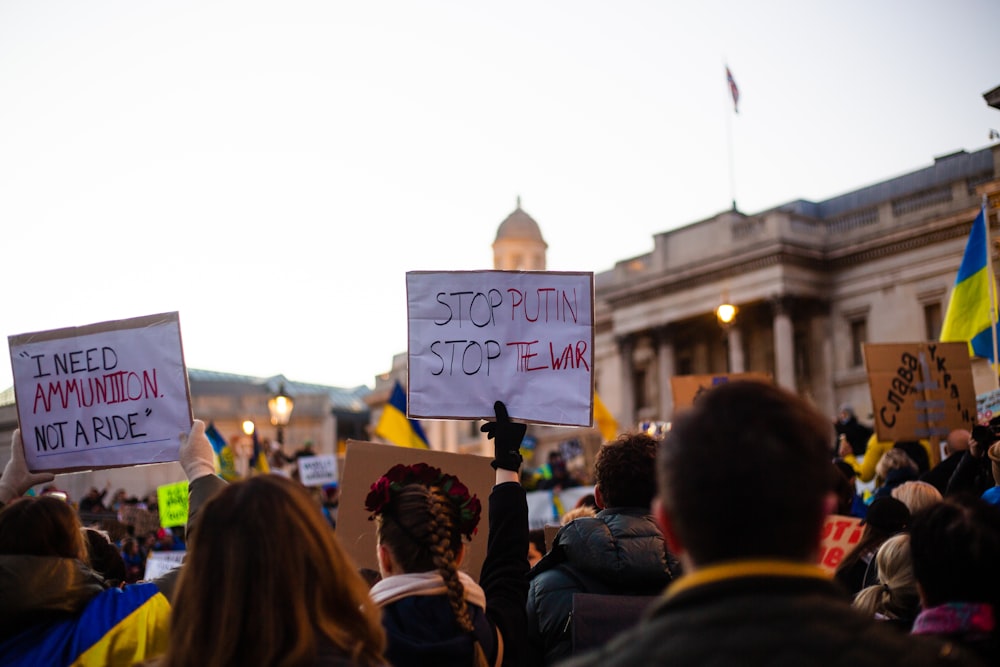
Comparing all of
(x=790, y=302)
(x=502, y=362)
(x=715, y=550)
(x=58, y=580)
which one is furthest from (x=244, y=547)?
(x=790, y=302)

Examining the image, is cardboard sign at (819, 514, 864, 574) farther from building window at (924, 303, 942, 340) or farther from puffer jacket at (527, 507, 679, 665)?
building window at (924, 303, 942, 340)

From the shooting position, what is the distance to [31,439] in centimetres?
584

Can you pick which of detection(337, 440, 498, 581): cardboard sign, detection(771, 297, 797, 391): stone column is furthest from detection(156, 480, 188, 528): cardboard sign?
detection(771, 297, 797, 391): stone column

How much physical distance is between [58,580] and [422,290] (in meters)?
2.55

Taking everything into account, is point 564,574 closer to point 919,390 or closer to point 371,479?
point 371,479

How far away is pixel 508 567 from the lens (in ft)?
13.1

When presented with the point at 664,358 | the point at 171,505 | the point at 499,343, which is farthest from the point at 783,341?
the point at 499,343

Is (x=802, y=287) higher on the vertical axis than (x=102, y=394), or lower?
higher

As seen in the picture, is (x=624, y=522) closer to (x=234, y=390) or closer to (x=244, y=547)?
(x=244, y=547)

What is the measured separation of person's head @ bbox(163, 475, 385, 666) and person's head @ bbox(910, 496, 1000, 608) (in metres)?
1.41

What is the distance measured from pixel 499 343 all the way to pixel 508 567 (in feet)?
5.84

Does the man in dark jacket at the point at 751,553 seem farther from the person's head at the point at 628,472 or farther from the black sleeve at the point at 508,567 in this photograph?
the person's head at the point at 628,472

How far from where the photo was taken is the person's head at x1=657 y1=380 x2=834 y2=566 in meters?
1.82

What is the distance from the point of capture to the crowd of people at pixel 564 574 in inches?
69.2
